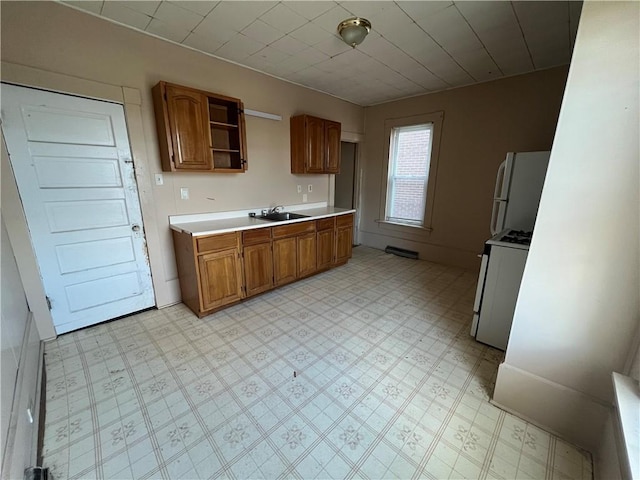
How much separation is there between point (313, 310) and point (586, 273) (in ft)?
6.92

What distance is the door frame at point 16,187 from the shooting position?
1.87 meters

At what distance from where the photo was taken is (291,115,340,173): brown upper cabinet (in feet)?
11.6

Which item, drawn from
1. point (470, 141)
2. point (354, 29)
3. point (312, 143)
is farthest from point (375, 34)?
point (470, 141)

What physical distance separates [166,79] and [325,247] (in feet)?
8.39

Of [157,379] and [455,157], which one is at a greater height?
[455,157]

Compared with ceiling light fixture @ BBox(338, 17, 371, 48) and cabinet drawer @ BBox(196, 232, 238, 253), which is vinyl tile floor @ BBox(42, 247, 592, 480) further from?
ceiling light fixture @ BBox(338, 17, 371, 48)

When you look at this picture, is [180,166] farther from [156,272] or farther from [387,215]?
[387,215]

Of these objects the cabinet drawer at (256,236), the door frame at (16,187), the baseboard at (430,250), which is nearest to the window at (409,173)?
the baseboard at (430,250)

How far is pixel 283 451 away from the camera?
1.35 meters

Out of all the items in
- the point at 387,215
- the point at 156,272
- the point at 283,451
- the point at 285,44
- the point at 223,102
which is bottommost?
the point at 283,451

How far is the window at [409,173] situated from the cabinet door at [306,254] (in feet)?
6.51

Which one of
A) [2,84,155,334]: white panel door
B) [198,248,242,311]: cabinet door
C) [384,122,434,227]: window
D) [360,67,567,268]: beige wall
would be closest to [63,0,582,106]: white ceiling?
[360,67,567,268]: beige wall

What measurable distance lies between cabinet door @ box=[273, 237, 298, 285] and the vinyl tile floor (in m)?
0.55

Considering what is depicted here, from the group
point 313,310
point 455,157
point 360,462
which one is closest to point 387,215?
point 455,157
